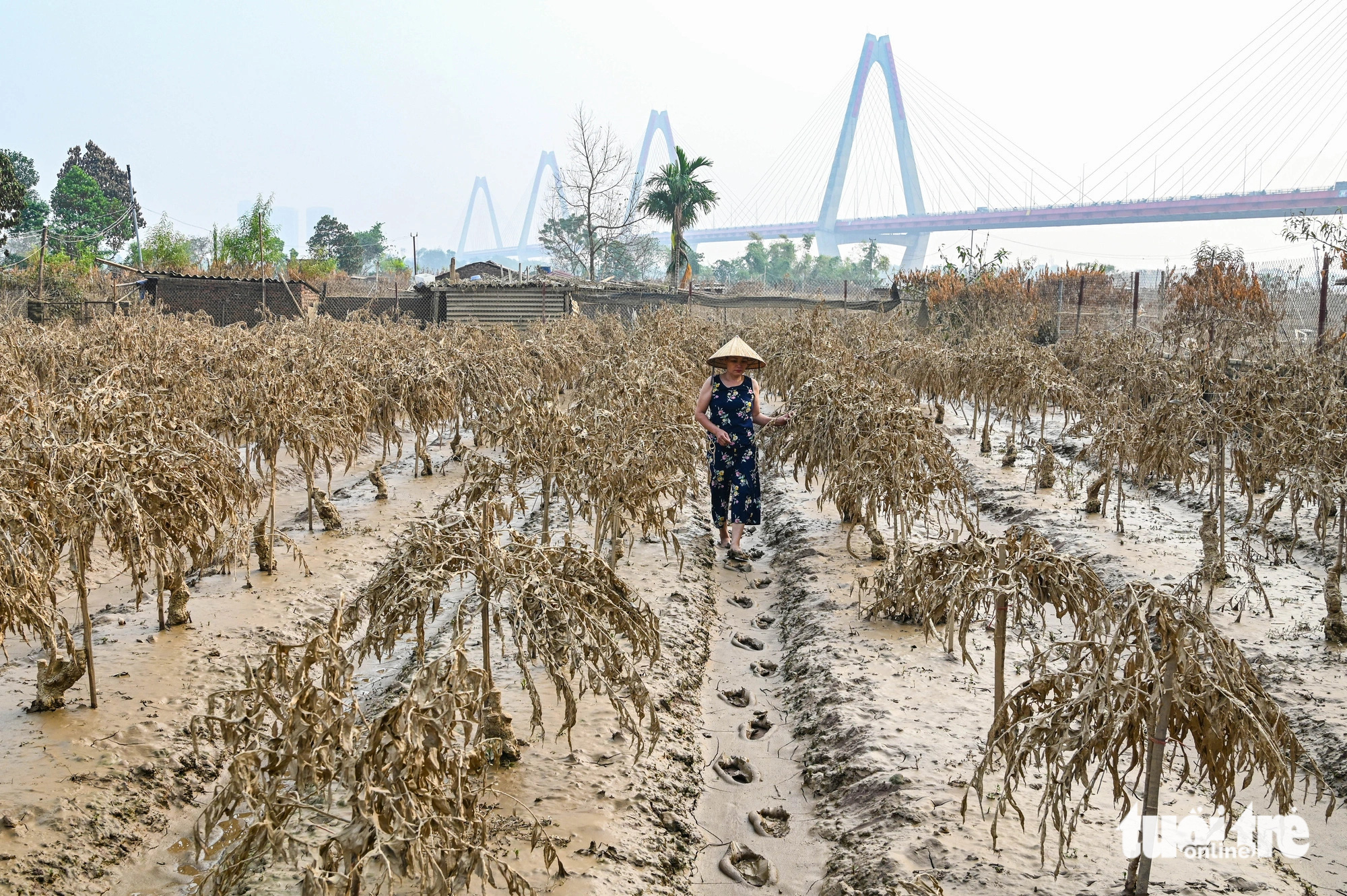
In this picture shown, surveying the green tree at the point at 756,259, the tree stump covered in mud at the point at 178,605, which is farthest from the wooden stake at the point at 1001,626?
the green tree at the point at 756,259

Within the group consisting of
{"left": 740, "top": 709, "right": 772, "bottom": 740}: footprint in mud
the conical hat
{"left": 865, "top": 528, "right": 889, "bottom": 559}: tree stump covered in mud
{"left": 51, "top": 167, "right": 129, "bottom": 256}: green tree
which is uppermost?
{"left": 51, "top": 167, "right": 129, "bottom": 256}: green tree

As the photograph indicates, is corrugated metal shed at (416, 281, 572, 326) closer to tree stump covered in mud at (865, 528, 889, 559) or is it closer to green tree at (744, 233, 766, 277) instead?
tree stump covered in mud at (865, 528, 889, 559)

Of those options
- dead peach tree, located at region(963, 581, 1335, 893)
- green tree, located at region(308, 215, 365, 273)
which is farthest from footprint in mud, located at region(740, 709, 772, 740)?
green tree, located at region(308, 215, 365, 273)

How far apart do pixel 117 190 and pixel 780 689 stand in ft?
246

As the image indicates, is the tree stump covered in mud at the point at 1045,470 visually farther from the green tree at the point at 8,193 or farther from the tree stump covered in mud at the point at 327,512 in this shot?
the green tree at the point at 8,193

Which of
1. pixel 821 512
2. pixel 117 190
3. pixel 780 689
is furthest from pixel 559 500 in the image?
pixel 117 190

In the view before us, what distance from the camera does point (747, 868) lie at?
4.02 m

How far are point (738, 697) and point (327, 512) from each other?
189 inches

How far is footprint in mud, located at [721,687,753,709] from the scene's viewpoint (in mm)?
5738

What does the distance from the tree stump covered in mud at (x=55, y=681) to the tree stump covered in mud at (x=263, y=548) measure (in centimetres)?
236

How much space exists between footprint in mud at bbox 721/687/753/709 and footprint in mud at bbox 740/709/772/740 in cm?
19

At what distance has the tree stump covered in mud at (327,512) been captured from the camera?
29.0ft

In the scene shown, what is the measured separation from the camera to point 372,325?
18094 millimetres

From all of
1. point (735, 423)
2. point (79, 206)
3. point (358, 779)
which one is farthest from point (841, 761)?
point (79, 206)
